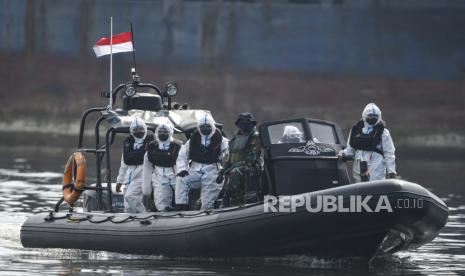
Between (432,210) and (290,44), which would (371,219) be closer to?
(432,210)

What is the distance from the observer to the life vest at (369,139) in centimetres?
1417

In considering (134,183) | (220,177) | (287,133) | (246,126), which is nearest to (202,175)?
(220,177)

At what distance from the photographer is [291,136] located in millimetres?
13883

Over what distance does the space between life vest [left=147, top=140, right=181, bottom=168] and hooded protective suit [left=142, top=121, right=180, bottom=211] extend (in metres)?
0.03

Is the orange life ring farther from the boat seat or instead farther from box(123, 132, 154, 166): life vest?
the boat seat

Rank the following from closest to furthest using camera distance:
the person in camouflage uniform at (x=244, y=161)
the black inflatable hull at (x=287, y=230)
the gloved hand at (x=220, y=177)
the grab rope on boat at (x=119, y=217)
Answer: the black inflatable hull at (x=287, y=230)
the grab rope on boat at (x=119, y=217)
the person in camouflage uniform at (x=244, y=161)
the gloved hand at (x=220, y=177)

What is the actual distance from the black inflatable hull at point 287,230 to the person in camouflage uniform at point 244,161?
58 centimetres

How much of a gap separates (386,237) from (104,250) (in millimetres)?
3517

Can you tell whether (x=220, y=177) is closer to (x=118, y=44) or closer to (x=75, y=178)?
(x=75, y=178)

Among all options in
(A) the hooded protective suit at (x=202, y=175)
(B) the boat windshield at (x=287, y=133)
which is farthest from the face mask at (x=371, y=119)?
(A) the hooded protective suit at (x=202, y=175)

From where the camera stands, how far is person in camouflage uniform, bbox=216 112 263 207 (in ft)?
45.4

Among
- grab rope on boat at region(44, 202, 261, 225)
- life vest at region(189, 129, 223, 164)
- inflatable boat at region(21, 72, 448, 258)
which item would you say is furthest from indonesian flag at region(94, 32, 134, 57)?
grab rope on boat at region(44, 202, 261, 225)

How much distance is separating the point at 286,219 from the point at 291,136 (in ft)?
4.37

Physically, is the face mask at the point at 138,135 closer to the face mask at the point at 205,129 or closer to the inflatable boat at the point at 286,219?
the inflatable boat at the point at 286,219
